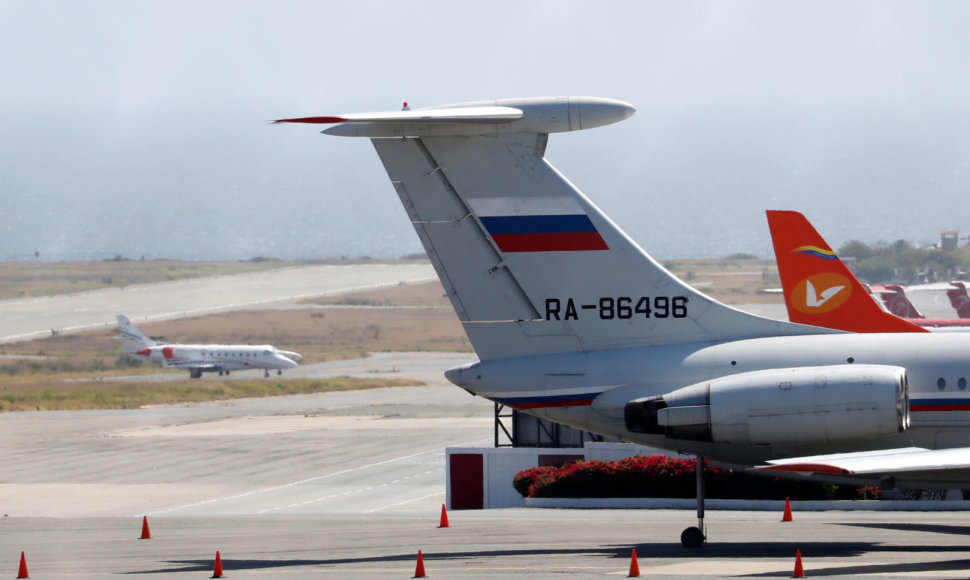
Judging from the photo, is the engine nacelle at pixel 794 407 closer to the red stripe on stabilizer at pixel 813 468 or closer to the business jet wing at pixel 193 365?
the red stripe on stabilizer at pixel 813 468

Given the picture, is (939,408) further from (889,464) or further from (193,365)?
(193,365)

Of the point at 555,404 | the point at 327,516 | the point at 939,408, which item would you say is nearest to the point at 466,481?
the point at 327,516

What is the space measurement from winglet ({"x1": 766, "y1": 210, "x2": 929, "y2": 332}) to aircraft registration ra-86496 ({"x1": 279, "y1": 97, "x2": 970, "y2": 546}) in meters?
14.6

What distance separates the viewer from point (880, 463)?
1719 cm

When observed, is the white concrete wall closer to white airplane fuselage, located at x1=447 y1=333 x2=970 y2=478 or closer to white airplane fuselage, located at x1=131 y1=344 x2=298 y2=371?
white airplane fuselage, located at x1=447 y1=333 x2=970 y2=478

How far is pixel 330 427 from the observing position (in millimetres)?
63281

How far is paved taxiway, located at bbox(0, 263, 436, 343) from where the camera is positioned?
136 metres

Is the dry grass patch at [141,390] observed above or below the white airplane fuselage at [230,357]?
below

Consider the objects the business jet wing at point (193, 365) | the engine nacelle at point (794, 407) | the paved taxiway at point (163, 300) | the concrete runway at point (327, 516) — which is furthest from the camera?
the paved taxiway at point (163, 300)

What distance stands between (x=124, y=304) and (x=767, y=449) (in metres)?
142

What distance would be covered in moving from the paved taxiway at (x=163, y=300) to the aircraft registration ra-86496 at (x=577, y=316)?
11056 centimetres

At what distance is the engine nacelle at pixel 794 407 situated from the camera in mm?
17859

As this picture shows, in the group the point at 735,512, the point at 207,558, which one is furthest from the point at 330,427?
the point at 207,558

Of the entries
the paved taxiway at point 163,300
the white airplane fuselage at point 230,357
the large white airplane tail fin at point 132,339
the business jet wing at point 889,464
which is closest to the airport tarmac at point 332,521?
the business jet wing at point 889,464
